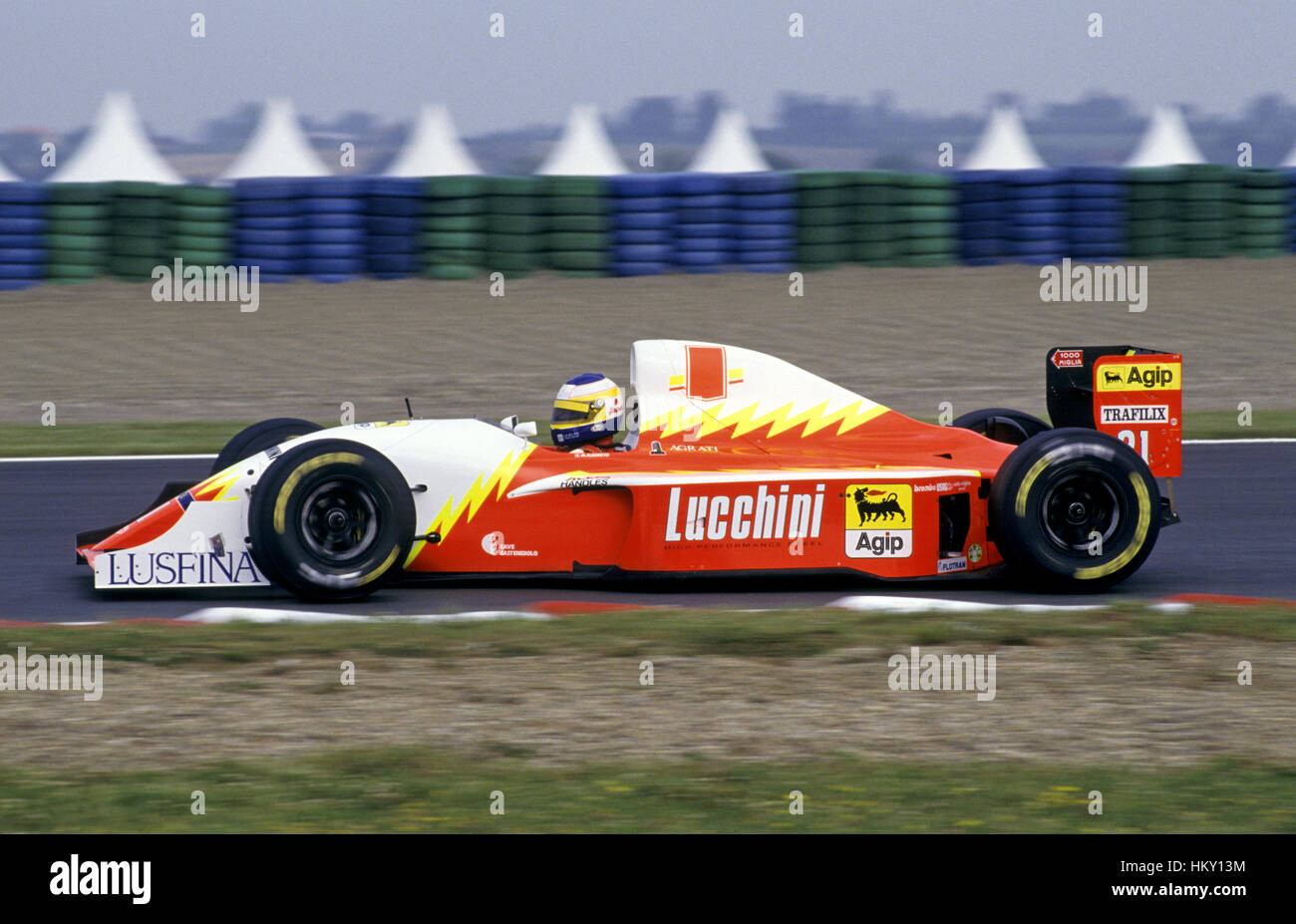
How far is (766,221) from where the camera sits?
64.4ft

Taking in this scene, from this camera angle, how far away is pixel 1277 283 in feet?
66.5

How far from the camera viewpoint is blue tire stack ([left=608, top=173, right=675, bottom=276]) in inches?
765

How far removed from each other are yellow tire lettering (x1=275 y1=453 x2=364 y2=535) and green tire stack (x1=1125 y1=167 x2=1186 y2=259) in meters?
14.5

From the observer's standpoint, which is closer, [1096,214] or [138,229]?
[138,229]

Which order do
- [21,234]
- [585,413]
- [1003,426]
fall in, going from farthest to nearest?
1. [21,234]
2. [1003,426]
3. [585,413]

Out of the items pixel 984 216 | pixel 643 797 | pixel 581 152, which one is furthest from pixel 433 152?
pixel 643 797

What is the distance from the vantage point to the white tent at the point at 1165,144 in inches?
940

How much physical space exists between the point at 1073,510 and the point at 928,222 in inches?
498

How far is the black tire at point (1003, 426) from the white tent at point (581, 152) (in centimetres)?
1419

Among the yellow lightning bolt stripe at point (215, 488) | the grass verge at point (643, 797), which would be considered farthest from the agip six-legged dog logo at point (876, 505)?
the yellow lightning bolt stripe at point (215, 488)

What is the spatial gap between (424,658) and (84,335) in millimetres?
12941

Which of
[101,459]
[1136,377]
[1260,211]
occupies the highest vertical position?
[1260,211]

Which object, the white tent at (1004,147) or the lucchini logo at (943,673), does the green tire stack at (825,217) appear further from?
the lucchini logo at (943,673)

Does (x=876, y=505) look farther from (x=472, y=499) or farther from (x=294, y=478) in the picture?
(x=294, y=478)
